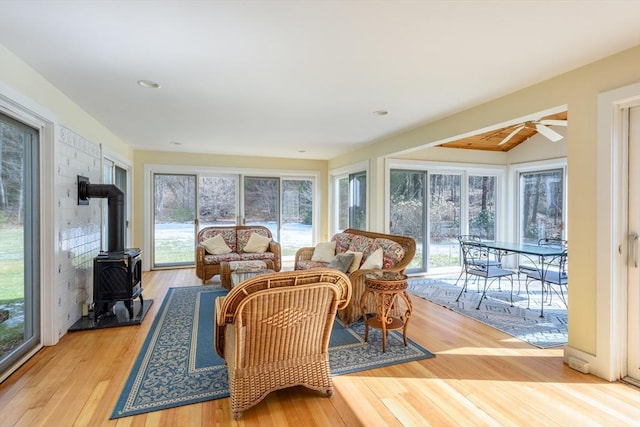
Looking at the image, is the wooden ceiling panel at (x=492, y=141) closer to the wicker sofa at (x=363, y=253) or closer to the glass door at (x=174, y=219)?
the wicker sofa at (x=363, y=253)

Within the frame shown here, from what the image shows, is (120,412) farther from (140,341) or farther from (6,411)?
(140,341)

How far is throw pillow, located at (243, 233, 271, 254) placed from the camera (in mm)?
5770

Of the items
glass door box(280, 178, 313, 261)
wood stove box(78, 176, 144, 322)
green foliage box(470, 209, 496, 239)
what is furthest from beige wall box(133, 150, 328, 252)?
green foliage box(470, 209, 496, 239)

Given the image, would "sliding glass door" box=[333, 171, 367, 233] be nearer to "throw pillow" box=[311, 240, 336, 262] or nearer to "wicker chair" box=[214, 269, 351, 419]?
"throw pillow" box=[311, 240, 336, 262]

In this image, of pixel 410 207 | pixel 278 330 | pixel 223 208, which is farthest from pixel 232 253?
pixel 278 330

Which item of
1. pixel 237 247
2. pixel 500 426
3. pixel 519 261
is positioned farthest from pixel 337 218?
pixel 500 426

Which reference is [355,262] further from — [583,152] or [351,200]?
[351,200]

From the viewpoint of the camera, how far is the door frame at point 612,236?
2.34 m

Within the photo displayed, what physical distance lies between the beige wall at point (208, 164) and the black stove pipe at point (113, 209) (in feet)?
8.95

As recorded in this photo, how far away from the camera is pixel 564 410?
2.02 metres

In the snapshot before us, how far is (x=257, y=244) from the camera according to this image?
19.1 ft

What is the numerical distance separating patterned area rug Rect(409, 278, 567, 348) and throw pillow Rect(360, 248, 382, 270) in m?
1.27

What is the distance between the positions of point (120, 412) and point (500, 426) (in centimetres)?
230

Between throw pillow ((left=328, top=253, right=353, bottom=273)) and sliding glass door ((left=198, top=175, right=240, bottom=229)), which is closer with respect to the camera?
throw pillow ((left=328, top=253, right=353, bottom=273))
